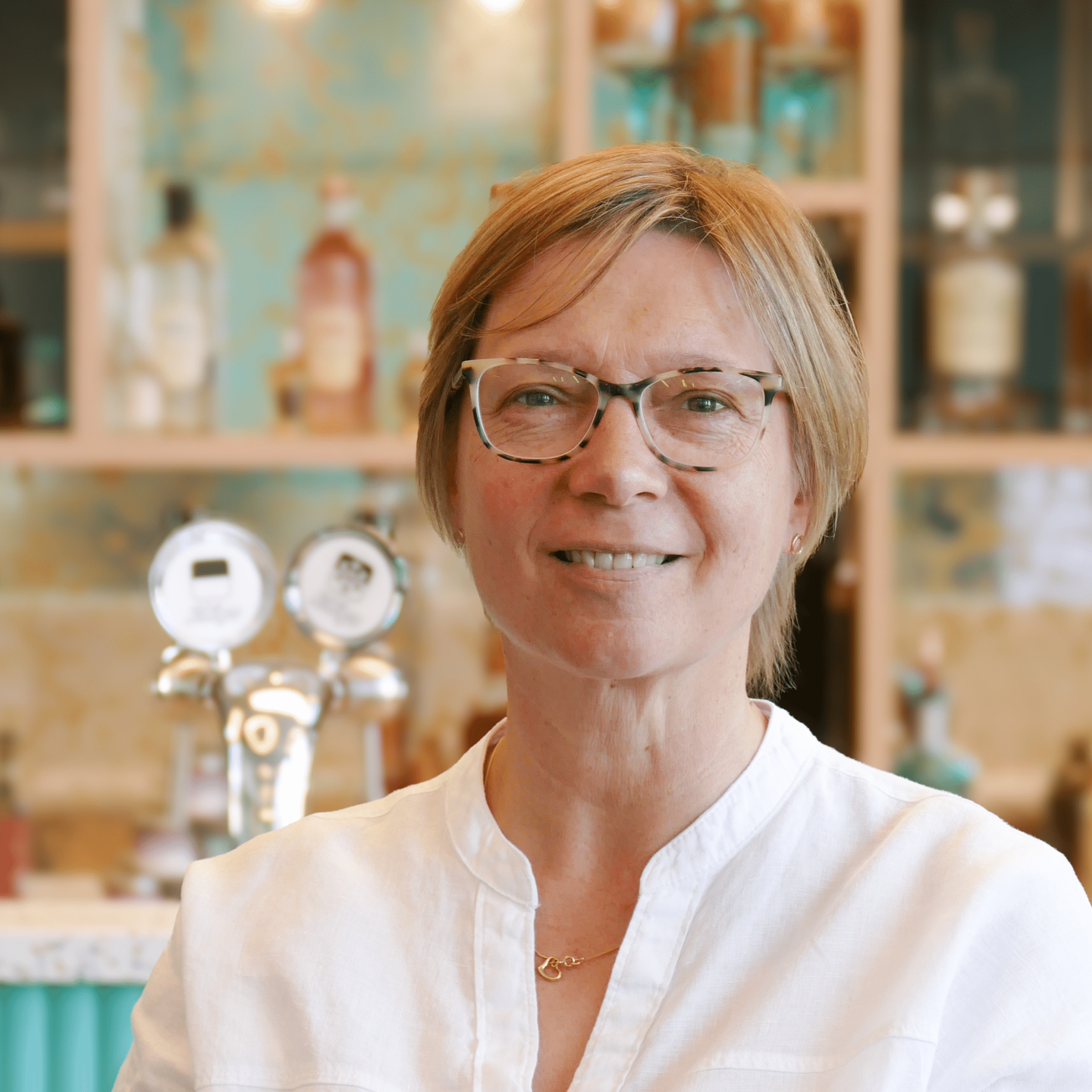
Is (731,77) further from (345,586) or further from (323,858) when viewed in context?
(323,858)

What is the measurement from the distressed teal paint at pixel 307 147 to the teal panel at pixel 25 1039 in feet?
3.57

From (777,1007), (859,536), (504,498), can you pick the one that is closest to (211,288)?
(859,536)

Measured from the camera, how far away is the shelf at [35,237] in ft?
6.49

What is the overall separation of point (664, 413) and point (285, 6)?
1576 mm

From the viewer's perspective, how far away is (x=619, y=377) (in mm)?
781

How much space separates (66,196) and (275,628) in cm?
72

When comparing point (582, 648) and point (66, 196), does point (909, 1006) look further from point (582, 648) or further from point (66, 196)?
point (66, 196)

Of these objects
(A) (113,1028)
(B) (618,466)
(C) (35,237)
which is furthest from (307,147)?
(B) (618,466)

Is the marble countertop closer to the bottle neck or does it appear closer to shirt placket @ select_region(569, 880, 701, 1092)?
shirt placket @ select_region(569, 880, 701, 1092)

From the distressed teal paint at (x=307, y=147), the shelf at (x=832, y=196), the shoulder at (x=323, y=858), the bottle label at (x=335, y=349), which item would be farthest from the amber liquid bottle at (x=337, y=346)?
the shoulder at (x=323, y=858)

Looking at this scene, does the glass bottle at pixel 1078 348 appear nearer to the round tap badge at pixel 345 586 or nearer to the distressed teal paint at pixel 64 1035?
the round tap badge at pixel 345 586

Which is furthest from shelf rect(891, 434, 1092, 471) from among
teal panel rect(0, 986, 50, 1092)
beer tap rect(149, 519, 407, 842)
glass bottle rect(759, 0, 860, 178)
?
teal panel rect(0, 986, 50, 1092)

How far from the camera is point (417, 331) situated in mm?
2076

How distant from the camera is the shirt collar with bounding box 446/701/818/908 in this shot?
0.82m
